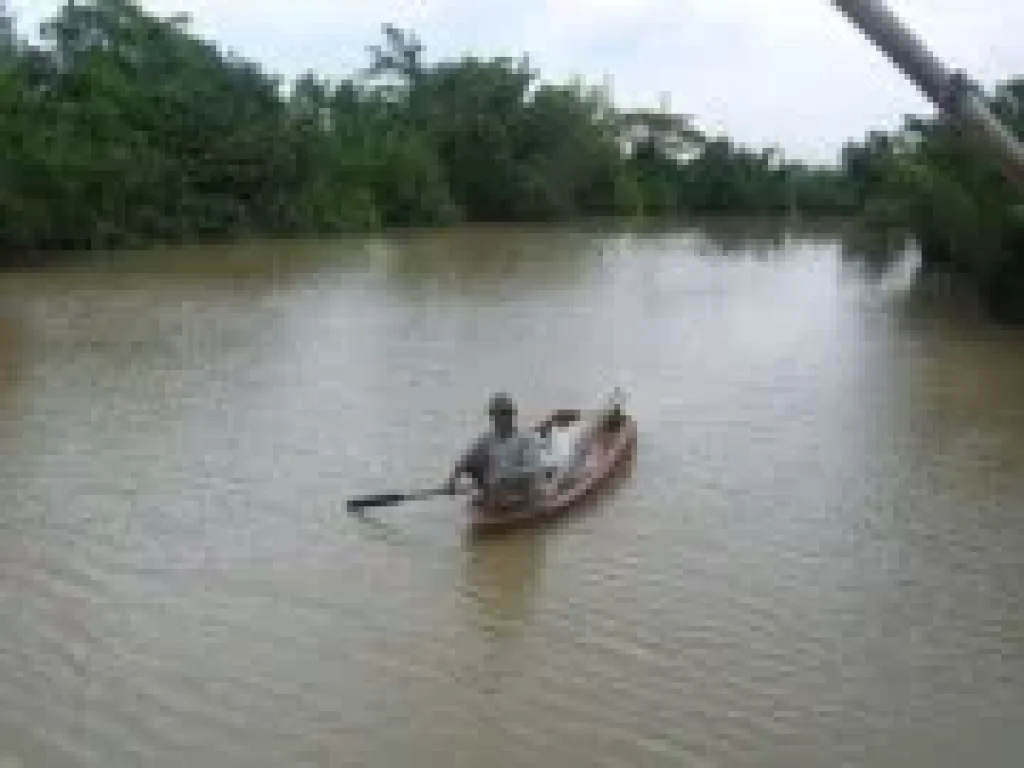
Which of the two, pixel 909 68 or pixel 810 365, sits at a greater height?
pixel 909 68

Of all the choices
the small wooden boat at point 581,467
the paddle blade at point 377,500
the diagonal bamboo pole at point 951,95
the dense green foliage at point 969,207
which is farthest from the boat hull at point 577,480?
the dense green foliage at point 969,207

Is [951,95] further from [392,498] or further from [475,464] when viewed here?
[392,498]

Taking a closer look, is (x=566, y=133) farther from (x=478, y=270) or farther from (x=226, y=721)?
(x=226, y=721)

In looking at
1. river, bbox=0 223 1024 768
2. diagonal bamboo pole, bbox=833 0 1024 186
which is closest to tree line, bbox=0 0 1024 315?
river, bbox=0 223 1024 768

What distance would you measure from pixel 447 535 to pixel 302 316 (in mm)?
13495

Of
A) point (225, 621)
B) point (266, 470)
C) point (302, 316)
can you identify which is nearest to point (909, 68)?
point (225, 621)

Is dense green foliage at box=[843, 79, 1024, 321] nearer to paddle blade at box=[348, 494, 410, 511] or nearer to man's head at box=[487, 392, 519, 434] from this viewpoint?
man's head at box=[487, 392, 519, 434]

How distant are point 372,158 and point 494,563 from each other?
38.6m

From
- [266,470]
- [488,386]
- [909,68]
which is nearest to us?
[909,68]

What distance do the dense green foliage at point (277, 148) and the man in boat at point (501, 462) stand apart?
22676mm

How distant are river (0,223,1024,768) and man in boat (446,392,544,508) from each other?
35cm

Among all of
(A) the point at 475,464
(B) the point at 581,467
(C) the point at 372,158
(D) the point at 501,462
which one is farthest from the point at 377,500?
(C) the point at 372,158

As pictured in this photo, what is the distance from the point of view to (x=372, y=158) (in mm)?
47406

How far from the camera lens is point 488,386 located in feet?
54.6
